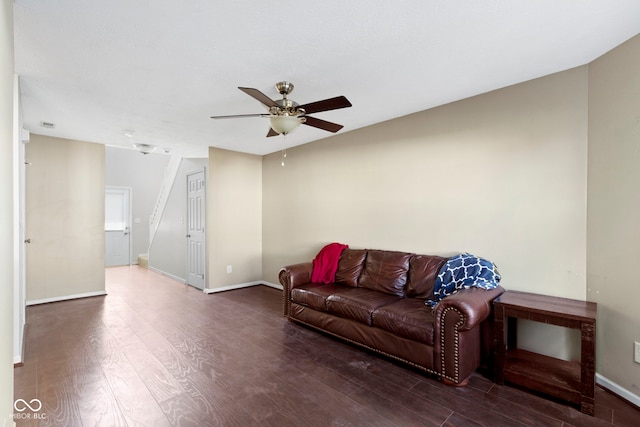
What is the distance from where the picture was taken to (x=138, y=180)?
8.17m

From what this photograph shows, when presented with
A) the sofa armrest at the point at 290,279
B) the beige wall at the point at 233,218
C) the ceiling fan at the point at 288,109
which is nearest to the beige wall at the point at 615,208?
the ceiling fan at the point at 288,109

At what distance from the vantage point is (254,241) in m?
5.48

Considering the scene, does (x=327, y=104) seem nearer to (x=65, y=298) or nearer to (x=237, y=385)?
(x=237, y=385)

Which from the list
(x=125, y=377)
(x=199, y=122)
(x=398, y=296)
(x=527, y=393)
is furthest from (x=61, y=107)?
(x=527, y=393)

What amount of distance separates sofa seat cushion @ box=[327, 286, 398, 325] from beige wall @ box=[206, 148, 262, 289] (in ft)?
8.76

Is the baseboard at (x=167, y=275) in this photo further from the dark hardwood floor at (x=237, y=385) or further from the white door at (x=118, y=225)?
the dark hardwood floor at (x=237, y=385)

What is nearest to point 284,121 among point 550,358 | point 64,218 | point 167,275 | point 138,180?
point 550,358

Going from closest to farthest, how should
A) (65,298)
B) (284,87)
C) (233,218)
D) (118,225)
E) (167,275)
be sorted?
(284,87)
(65,298)
(233,218)
(167,275)
(118,225)

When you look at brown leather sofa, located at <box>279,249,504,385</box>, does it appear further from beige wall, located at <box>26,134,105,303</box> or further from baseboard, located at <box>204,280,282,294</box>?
beige wall, located at <box>26,134,105,303</box>

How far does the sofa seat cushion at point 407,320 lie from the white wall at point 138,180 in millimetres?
7706

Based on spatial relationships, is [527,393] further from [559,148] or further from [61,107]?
[61,107]

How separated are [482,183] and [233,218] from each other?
3902 millimetres

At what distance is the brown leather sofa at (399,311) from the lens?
7.13 feet

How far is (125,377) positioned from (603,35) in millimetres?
4198
